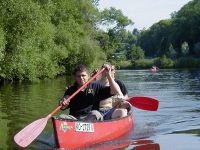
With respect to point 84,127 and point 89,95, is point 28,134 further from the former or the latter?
point 89,95

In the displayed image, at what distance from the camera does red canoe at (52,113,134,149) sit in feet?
25.5

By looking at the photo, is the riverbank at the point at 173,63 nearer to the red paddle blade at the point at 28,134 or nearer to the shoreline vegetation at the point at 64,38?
the shoreline vegetation at the point at 64,38

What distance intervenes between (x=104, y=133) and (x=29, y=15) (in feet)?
47.0

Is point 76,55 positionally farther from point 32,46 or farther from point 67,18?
point 32,46

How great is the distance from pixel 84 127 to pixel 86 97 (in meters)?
0.75

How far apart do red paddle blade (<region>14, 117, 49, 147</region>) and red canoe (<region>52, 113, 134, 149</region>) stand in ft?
1.29

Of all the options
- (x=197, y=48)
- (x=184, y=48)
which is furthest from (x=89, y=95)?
(x=184, y=48)

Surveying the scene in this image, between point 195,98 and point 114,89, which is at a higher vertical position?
point 114,89

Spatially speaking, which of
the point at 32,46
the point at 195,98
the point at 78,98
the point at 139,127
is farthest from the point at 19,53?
the point at 78,98

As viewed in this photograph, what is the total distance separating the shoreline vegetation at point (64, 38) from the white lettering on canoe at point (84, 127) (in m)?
13.2

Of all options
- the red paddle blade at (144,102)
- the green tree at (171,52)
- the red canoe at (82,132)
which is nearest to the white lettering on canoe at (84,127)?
the red canoe at (82,132)

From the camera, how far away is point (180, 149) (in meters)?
8.09

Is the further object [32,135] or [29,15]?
[29,15]

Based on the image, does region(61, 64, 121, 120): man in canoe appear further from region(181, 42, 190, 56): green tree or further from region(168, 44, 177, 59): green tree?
region(168, 44, 177, 59): green tree
